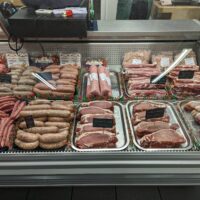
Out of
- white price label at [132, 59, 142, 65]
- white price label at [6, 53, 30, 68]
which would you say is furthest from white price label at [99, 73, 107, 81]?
white price label at [6, 53, 30, 68]

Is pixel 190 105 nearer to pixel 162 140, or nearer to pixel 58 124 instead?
pixel 162 140

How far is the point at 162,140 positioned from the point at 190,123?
41 cm

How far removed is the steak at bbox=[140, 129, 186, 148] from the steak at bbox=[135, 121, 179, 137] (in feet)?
0.24

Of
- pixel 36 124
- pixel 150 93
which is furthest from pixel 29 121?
pixel 150 93

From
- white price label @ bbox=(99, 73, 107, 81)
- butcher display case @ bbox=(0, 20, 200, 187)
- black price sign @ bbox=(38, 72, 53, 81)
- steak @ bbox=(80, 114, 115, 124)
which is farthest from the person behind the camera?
white price label @ bbox=(99, 73, 107, 81)

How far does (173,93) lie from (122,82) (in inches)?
20.3

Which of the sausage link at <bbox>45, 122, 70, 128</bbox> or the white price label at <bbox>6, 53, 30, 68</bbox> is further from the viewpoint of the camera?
the white price label at <bbox>6, 53, 30, 68</bbox>

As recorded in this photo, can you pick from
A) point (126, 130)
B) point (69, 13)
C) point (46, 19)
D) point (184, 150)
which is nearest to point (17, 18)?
point (46, 19)

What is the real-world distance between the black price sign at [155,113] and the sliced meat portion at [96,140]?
301 mm

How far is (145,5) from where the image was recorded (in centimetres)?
508

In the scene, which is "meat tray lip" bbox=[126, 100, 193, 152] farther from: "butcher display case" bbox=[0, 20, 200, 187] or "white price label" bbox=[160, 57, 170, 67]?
"white price label" bbox=[160, 57, 170, 67]

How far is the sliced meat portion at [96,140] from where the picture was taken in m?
1.70

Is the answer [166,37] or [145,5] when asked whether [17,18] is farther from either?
[145,5]

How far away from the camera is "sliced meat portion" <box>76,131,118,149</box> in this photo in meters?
1.70
